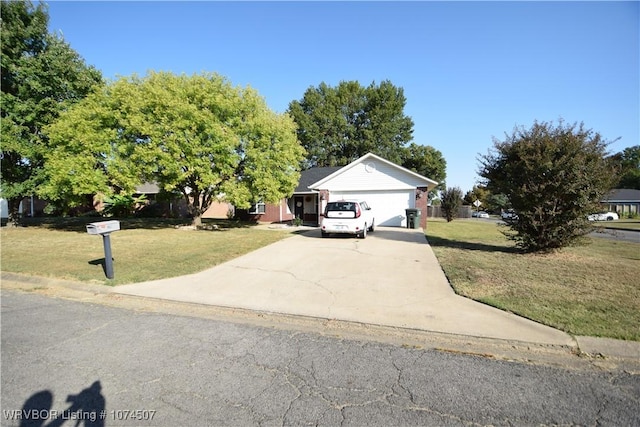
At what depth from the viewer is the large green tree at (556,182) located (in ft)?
28.4

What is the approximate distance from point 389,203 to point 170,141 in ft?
44.1

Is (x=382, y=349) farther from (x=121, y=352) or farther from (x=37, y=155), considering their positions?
(x=37, y=155)

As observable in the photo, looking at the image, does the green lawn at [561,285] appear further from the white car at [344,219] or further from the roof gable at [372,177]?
the roof gable at [372,177]

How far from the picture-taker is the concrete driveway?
4.45m

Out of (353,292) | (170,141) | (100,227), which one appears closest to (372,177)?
(170,141)

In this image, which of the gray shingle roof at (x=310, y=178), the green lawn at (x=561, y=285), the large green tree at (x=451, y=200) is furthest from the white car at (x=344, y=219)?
the large green tree at (x=451, y=200)

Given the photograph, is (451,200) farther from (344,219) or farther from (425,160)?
(425,160)

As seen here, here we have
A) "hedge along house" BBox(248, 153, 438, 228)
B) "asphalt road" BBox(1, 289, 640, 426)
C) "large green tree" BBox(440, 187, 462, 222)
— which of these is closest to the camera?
"asphalt road" BBox(1, 289, 640, 426)

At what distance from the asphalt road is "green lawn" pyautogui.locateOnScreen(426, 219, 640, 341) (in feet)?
4.49

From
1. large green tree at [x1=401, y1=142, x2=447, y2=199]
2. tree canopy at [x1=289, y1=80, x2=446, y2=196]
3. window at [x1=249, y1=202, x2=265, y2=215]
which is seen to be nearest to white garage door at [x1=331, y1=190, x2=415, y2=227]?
window at [x1=249, y1=202, x2=265, y2=215]

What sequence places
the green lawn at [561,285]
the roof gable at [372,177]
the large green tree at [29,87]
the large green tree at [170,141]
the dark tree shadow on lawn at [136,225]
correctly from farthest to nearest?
the roof gable at [372,177] → the dark tree shadow on lawn at [136,225] → the large green tree at [29,87] → the large green tree at [170,141] → the green lawn at [561,285]

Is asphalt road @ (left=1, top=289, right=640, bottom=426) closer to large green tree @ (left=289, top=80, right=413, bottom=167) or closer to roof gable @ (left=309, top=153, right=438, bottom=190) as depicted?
roof gable @ (left=309, top=153, right=438, bottom=190)

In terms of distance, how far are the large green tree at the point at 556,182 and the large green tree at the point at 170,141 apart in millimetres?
10881

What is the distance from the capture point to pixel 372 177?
21016mm
